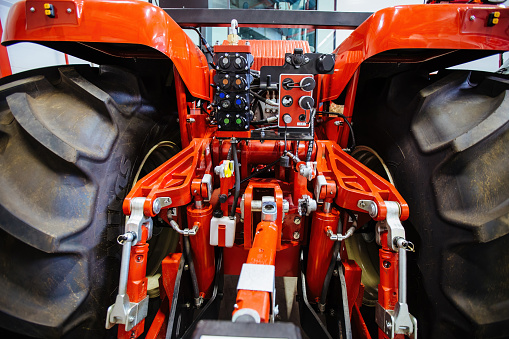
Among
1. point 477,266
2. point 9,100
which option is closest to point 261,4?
point 9,100

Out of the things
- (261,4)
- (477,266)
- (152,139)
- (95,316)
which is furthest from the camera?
(261,4)

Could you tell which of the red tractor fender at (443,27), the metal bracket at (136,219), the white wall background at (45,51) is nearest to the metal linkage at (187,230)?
the metal bracket at (136,219)

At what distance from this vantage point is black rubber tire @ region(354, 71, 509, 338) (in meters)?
0.76

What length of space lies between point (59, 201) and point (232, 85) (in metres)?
0.71

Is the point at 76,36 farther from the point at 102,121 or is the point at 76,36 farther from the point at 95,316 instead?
the point at 95,316

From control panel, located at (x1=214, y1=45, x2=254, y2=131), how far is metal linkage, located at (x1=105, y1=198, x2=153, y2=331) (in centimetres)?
45

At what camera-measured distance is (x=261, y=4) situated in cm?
416

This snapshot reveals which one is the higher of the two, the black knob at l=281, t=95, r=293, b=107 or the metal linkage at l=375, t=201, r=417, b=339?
the black knob at l=281, t=95, r=293, b=107

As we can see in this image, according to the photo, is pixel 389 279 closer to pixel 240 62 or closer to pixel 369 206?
pixel 369 206


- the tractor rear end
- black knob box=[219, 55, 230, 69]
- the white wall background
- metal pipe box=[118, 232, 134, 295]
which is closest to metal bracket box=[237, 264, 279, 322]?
the tractor rear end

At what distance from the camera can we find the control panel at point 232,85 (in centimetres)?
100

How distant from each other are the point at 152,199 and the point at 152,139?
0.47 m

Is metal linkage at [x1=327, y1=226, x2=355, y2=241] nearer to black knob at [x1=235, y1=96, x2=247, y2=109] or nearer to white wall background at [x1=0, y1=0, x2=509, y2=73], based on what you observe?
black knob at [x1=235, y1=96, x2=247, y2=109]

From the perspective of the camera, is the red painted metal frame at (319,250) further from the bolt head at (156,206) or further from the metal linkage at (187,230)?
the bolt head at (156,206)
